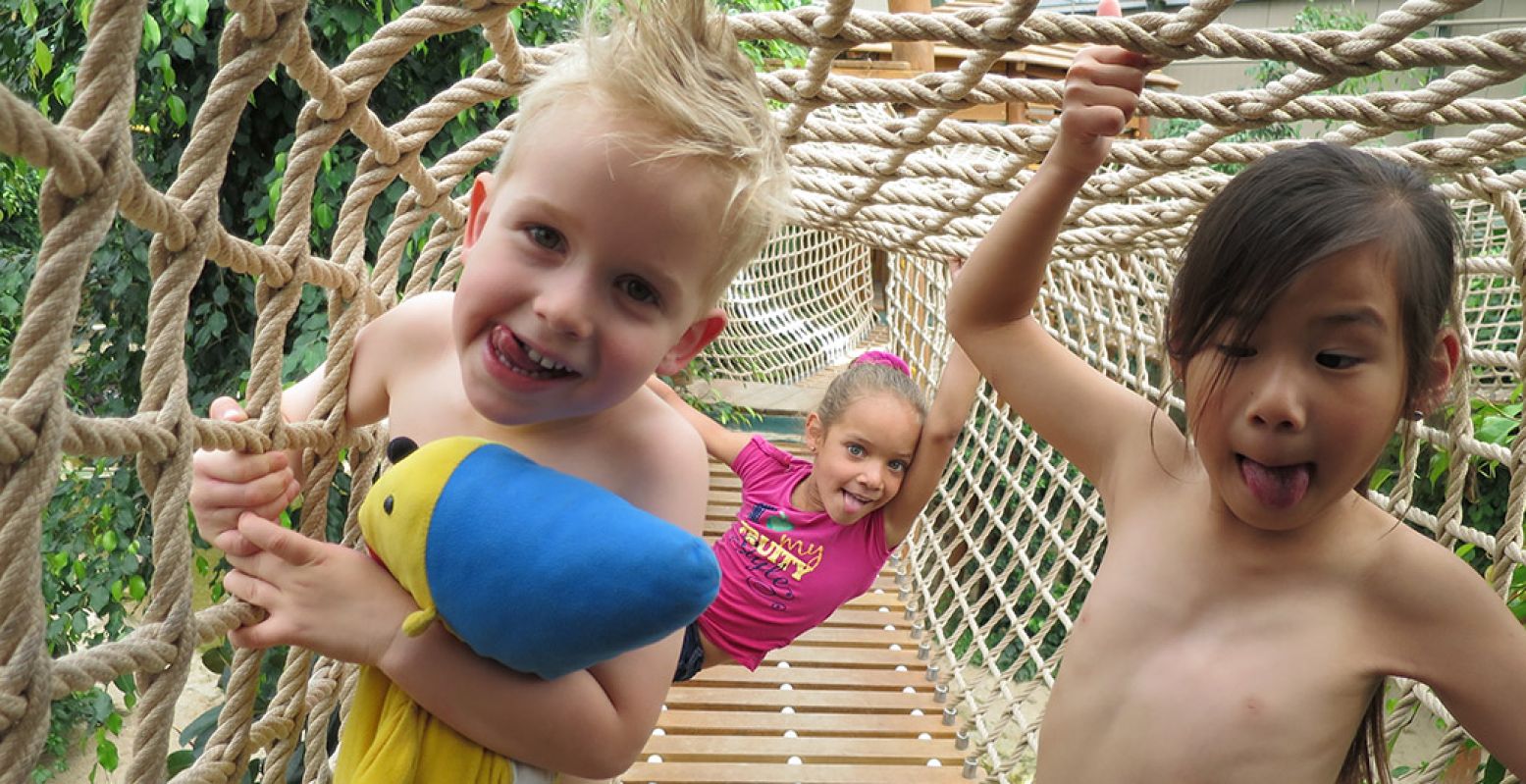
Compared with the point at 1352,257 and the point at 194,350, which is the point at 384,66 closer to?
the point at 1352,257

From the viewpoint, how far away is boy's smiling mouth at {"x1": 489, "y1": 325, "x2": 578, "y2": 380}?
2.29 feet

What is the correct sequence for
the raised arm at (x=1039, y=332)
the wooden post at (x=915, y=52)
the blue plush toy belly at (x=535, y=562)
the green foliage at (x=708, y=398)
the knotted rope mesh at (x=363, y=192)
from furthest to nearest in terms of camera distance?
the green foliage at (x=708, y=398) → the wooden post at (x=915, y=52) → the raised arm at (x=1039, y=332) → the blue plush toy belly at (x=535, y=562) → the knotted rope mesh at (x=363, y=192)

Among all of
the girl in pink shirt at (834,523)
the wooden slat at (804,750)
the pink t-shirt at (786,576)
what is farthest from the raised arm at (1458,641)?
the wooden slat at (804,750)

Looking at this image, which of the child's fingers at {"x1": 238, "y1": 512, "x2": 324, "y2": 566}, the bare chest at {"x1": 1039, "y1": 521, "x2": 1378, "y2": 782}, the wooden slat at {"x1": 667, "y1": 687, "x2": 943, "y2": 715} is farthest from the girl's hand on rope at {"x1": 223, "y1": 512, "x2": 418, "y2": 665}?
the wooden slat at {"x1": 667, "y1": 687, "x2": 943, "y2": 715}

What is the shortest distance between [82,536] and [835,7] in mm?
1980

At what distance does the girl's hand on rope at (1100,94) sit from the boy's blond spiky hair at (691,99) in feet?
0.73

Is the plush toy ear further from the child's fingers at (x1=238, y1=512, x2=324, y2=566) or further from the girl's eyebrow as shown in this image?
the girl's eyebrow

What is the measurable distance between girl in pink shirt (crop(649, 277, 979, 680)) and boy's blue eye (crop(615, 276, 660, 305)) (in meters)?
1.05

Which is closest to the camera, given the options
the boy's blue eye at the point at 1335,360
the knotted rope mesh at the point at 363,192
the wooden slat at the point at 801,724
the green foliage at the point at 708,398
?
the knotted rope mesh at the point at 363,192

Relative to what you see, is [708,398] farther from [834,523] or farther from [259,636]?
[259,636]

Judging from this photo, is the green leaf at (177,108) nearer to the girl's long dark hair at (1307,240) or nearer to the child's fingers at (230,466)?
the child's fingers at (230,466)

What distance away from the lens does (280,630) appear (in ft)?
2.22

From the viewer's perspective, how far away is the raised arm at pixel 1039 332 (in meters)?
0.86

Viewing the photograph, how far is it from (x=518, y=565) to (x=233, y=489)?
250 mm
